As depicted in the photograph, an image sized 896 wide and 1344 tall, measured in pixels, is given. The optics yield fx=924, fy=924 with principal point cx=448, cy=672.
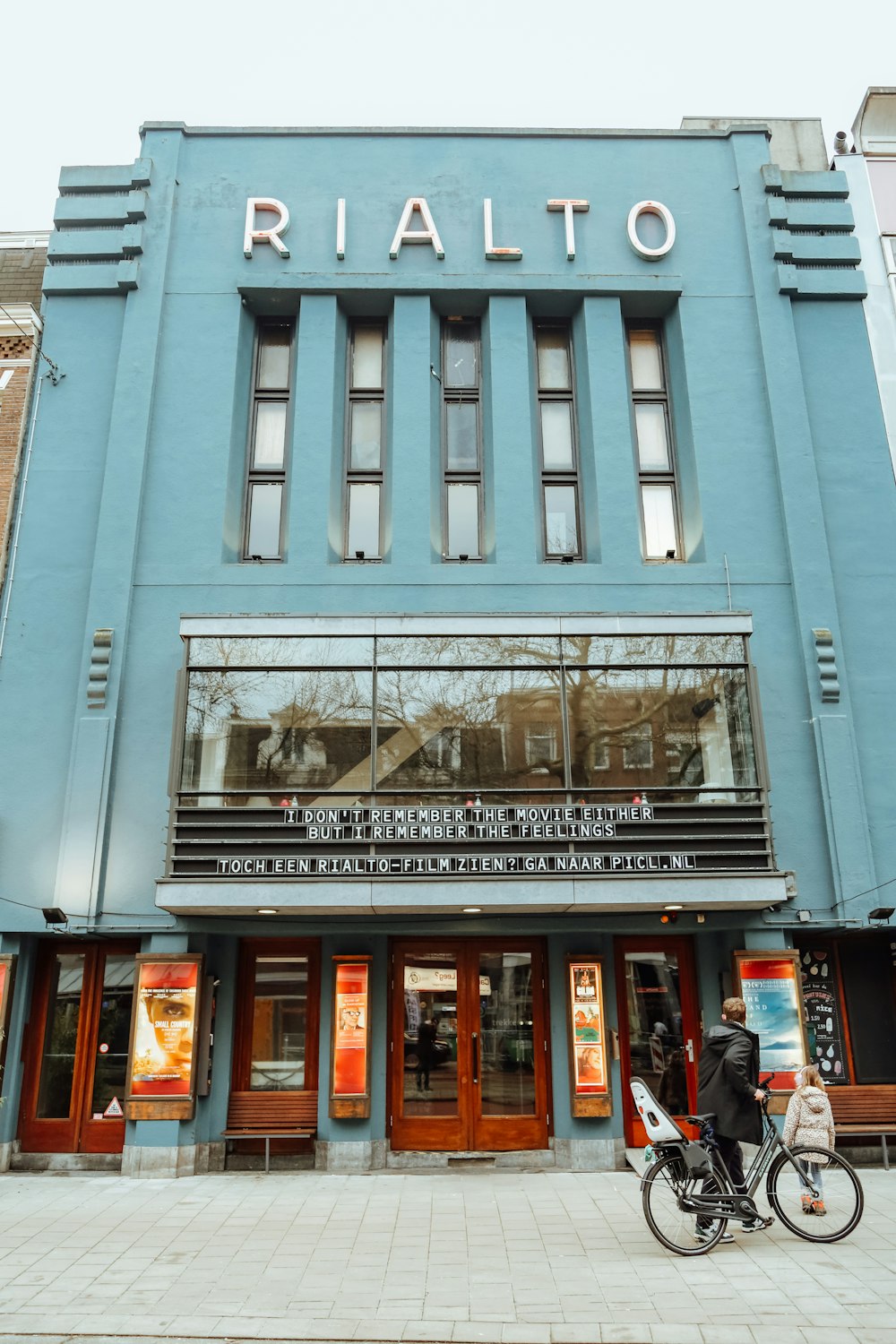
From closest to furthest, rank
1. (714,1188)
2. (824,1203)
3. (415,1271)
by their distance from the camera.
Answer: (415,1271) → (714,1188) → (824,1203)

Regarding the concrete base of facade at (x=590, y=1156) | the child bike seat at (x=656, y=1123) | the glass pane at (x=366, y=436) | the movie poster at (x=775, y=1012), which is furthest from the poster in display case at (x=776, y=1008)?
the glass pane at (x=366, y=436)

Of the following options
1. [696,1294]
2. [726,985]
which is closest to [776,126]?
[726,985]

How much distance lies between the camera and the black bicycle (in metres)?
8.12

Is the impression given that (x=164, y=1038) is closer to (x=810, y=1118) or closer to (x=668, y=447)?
(x=810, y=1118)

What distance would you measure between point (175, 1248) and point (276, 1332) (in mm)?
2434

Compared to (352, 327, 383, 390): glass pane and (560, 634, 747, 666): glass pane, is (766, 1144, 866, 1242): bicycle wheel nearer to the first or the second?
(560, 634, 747, 666): glass pane

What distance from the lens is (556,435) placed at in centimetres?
1516

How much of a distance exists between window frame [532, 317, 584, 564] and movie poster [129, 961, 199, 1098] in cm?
793

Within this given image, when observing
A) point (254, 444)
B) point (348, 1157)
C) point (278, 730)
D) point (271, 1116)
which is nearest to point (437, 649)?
point (278, 730)

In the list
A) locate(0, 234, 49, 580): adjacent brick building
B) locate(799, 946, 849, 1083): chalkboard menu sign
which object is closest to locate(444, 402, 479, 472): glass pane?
locate(0, 234, 49, 580): adjacent brick building

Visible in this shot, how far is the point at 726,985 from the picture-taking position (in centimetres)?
1261

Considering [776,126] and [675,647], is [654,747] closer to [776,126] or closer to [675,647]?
[675,647]

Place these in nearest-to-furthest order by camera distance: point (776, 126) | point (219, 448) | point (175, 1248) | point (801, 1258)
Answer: point (801, 1258), point (175, 1248), point (219, 448), point (776, 126)

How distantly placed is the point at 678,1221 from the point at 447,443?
11.1 metres
